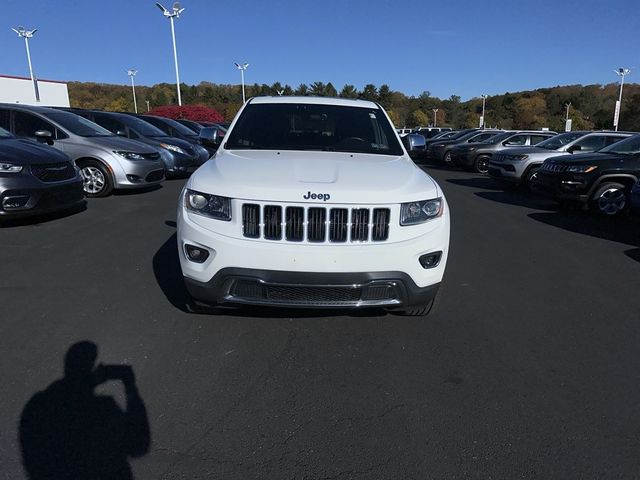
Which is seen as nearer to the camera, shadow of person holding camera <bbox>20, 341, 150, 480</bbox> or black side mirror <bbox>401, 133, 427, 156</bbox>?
shadow of person holding camera <bbox>20, 341, 150, 480</bbox>

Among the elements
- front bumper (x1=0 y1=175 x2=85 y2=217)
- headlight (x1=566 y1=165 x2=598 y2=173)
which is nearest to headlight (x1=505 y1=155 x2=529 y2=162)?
headlight (x1=566 y1=165 x2=598 y2=173)

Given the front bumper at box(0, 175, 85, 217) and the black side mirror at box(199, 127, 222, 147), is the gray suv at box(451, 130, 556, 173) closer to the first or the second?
the black side mirror at box(199, 127, 222, 147)

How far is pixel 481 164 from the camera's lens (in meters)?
16.9

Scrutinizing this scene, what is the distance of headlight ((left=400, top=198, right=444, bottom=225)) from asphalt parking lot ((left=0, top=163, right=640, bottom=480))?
916mm

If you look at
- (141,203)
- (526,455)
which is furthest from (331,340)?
(141,203)

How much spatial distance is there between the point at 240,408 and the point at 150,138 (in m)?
11.0

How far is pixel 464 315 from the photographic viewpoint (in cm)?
404

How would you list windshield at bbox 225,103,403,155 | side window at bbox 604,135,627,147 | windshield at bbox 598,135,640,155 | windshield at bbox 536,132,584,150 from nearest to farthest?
1. windshield at bbox 225,103,403,155
2. windshield at bbox 598,135,640,155
3. side window at bbox 604,135,627,147
4. windshield at bbox 536,132,584,150

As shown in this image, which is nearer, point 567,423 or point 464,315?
point 567,423

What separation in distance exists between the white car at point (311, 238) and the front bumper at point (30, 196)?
4103 millimetres

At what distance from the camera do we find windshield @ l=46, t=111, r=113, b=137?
9383mm

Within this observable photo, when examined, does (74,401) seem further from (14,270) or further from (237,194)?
(14,270)

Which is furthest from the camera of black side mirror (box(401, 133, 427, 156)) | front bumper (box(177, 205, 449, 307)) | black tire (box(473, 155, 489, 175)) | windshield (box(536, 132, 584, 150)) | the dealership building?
the dealership building

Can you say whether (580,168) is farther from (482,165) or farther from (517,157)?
(482,165)
